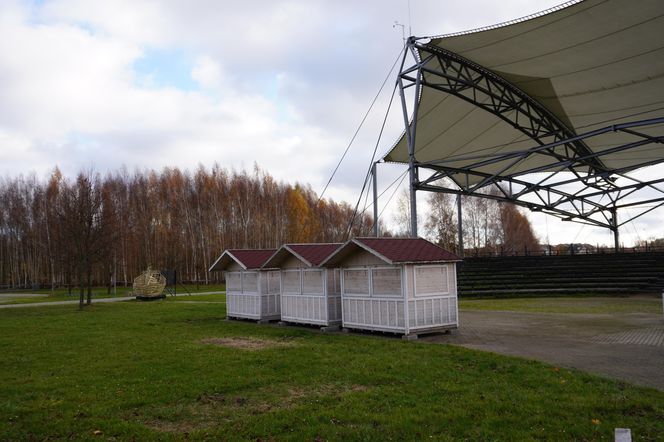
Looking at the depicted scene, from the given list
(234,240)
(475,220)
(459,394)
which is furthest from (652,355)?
(475,220)

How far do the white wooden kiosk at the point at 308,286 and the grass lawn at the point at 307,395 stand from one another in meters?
3.11

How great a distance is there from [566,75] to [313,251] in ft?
41.2

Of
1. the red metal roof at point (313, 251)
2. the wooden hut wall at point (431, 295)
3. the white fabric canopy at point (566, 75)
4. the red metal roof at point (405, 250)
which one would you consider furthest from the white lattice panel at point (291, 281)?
the white fabric canopy at point (566, 75)

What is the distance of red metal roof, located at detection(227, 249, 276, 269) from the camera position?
63.4 ft

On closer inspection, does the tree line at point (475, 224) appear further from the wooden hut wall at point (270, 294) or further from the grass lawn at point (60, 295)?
the wooden hut wall at point (270, 294)

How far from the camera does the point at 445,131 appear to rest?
87.2 ft

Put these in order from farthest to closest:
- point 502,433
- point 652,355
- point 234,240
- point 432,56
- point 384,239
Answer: point 234,240 → point 432,56 → point 384,239 → point 652,355 → point 502,433

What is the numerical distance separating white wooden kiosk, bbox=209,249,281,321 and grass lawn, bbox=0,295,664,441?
19.2ft

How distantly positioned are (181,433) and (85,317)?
17885mm

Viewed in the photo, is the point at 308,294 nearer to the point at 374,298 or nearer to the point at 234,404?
the point at 374,298

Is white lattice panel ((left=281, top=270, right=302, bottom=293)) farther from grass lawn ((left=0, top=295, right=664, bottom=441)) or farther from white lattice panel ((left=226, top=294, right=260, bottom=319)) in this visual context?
grass lawn ((left=0, top=295, right=664, bottom=441))

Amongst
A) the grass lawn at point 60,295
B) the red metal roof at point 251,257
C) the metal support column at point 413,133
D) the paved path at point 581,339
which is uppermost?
the metal support column at point 413,133

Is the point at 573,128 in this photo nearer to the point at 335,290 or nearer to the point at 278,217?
the point at 335,290

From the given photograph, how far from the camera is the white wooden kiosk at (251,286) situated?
1908 centimetres
